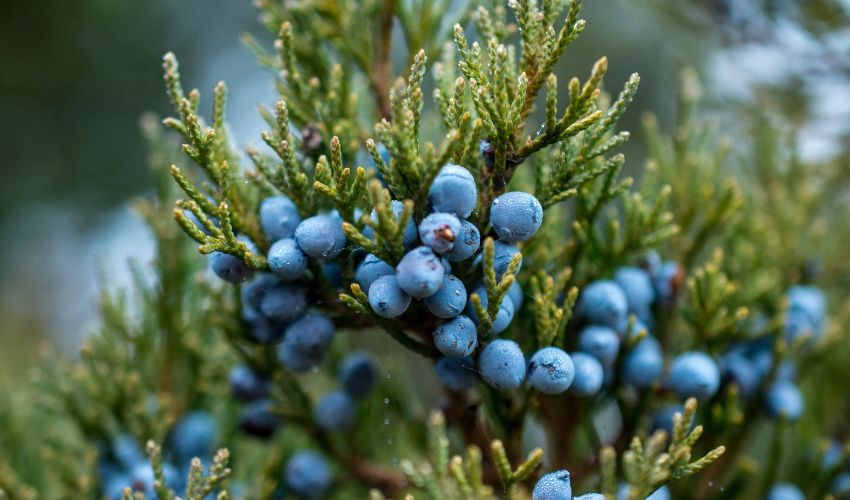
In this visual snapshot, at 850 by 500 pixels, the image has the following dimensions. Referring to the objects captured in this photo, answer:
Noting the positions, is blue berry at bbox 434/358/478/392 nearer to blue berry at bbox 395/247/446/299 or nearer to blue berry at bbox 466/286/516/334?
blue berry at bbox 466/286/516/334

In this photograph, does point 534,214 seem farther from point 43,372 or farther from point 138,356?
point 43,372

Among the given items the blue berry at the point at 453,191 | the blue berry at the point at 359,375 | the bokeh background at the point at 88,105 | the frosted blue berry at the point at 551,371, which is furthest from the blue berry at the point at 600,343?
the bokeh background at the point at 88,105

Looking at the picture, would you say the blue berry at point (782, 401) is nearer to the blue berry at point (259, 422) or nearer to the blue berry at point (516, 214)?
the blue berry at point (516, 214)

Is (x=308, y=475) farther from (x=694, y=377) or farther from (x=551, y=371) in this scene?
(x=694, y=377)

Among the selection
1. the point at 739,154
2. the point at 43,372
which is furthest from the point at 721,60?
the point at 43,372

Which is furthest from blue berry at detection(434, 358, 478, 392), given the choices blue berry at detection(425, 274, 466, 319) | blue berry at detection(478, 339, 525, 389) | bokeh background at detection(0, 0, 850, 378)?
bokeh background at detection(0, 0, 850, 378)

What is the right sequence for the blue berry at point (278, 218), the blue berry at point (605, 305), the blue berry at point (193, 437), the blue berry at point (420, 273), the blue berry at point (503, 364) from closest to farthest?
the blue berry at point (420, 273), the blue berry at point (503, 364), the blue berry at point (278, 218), the blue berry at point (605, 305), the blue berry at point (193, 437)

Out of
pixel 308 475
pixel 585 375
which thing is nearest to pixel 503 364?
pixel 585 375
